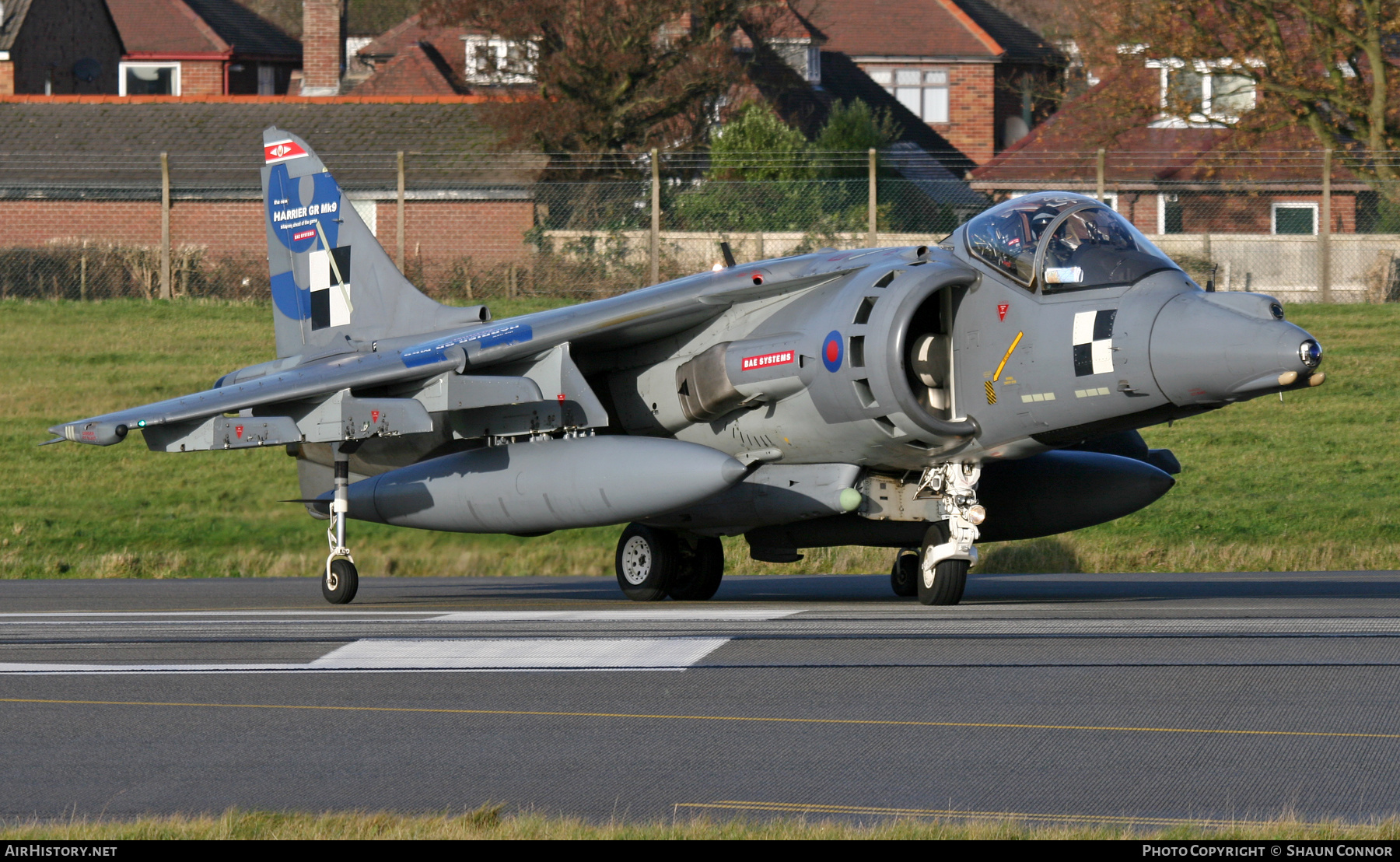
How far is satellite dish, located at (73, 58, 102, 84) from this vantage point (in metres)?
62.5

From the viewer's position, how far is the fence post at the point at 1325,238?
27.5 metres

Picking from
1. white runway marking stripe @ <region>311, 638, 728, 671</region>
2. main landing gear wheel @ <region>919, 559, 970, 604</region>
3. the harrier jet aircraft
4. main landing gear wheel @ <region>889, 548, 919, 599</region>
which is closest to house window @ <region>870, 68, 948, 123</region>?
the harrier jet aircraft

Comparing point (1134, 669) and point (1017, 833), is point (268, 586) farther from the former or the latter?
point (1017, 833)

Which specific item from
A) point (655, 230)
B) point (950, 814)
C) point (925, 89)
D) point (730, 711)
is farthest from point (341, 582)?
point (925, 89)

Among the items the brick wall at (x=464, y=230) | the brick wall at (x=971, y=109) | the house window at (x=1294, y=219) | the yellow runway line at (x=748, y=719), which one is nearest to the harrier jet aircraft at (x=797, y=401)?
the yellow runway line at (x=748, y=719)

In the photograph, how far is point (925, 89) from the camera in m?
61.9

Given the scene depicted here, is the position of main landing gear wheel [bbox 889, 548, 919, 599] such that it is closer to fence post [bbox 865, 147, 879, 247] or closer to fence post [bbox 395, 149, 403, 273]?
fence post [bbox 865, 147, 879, 247]

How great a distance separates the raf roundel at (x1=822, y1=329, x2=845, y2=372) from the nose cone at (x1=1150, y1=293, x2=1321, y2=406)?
2.48 m

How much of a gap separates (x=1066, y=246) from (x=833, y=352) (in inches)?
77.1

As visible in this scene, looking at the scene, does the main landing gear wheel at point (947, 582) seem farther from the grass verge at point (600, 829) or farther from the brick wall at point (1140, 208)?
the brick wall at point (1140, 208)

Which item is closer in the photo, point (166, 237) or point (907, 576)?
point (907, 576)

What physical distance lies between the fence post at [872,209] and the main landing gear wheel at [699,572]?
12.8 metres

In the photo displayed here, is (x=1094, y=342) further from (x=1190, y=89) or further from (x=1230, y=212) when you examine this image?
(x=1230, y=212)

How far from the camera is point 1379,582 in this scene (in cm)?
1574
